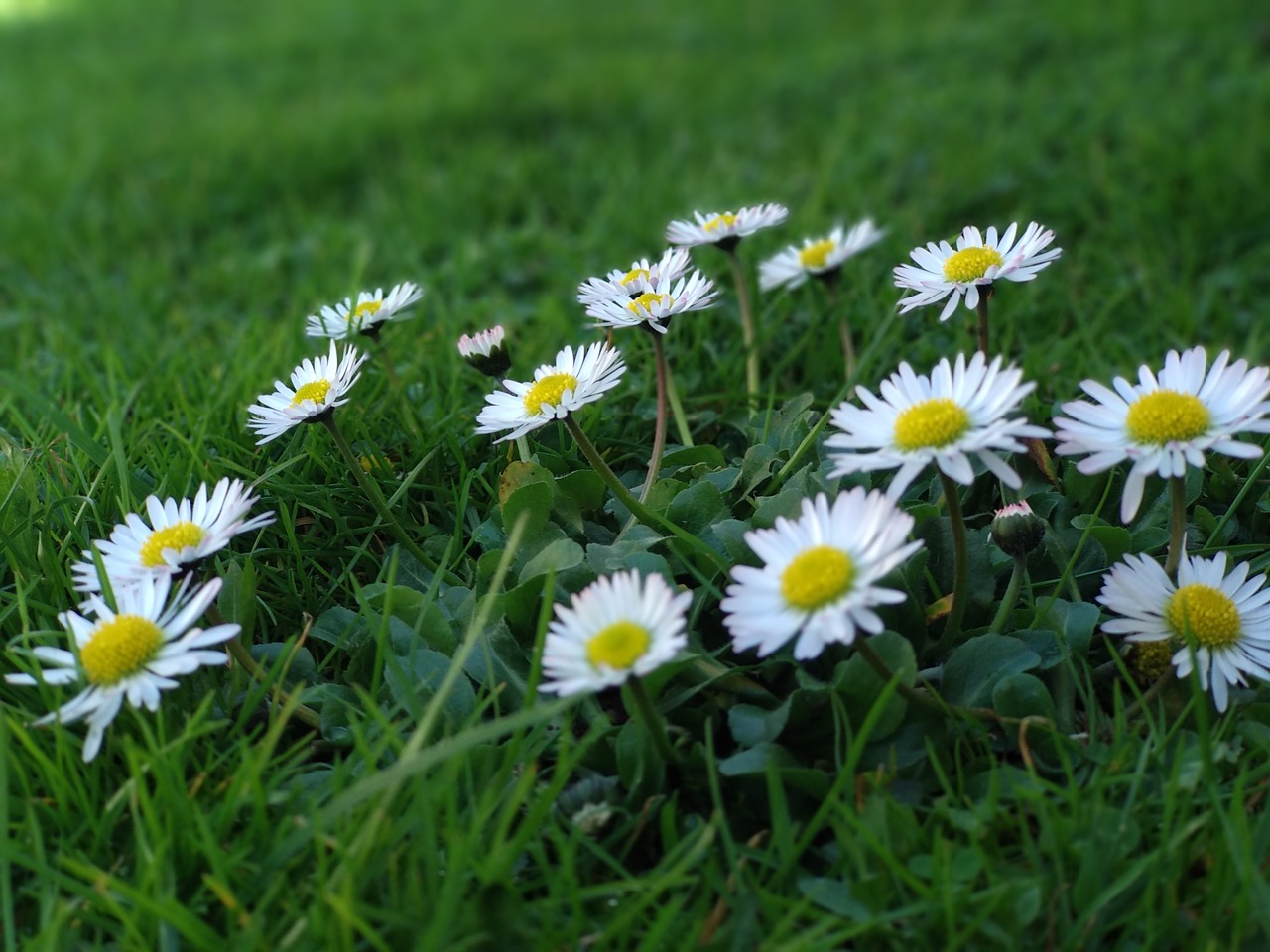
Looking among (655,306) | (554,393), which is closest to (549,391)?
(554,393)

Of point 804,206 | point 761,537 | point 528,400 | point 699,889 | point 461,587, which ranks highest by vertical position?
point 804,206

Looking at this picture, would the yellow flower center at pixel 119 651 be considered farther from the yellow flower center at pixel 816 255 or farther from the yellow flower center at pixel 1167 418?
the yellow flower center at pixel 816 255

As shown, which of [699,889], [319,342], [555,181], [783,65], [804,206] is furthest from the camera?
[783,65]

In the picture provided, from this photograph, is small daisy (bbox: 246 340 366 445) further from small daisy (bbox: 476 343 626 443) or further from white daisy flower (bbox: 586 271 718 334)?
white daisy flower (bbox: 586 271 718 334)

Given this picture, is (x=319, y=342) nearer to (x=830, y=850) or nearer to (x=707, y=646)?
(x=707, y=646)

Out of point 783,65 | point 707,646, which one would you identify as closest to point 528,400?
point 707,646

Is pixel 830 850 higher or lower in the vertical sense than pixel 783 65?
lower

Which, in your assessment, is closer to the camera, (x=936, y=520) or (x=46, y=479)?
(x=936, y=520)
